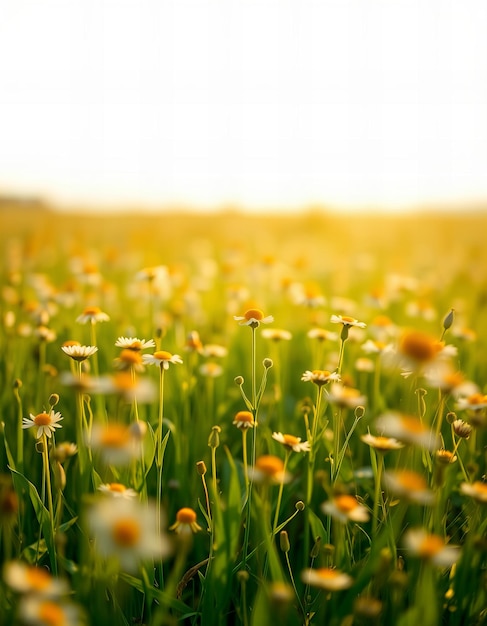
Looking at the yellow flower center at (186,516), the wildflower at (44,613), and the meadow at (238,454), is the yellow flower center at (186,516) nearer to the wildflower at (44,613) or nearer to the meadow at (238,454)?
the meadow at (238,454)

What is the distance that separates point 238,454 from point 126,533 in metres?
1.20

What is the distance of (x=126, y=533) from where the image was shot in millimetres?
697

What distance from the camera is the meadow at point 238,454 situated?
3.16 ft

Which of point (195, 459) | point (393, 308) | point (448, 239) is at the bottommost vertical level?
point (195, 459)

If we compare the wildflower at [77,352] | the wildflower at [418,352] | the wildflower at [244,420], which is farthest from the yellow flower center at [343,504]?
the wildflower at [77,352]

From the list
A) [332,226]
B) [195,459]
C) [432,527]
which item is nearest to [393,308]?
[195,459]

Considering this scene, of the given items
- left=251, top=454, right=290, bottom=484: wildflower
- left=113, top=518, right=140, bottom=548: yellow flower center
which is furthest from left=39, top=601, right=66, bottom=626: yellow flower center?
left=251, top=454, right=290, bottom=484: wildflower

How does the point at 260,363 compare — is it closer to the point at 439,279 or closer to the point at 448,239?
the point at 439,279

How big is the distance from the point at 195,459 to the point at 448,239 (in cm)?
561

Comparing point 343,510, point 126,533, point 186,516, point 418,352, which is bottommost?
point 186,516

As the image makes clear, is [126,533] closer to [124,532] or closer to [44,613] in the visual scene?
[124,532]

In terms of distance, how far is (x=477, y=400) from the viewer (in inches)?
57.2

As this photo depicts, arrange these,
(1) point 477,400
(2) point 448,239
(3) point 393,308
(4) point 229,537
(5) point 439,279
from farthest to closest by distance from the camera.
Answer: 1. (2) point 448,239
2. (5) point 439,279
3. (3) point 393,308
4. (1) point 477,400
5. (4) point 229,537

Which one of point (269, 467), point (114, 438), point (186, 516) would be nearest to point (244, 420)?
point (186, 516)
